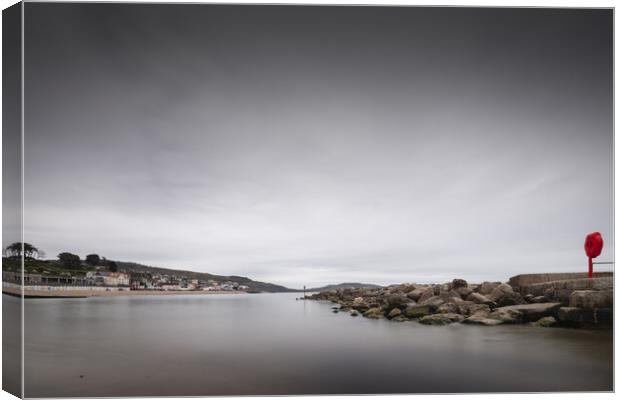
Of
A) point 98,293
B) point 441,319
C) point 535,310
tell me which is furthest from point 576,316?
point 98,293

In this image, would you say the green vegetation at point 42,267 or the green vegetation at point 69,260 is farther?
the green vegetation at point 69,260

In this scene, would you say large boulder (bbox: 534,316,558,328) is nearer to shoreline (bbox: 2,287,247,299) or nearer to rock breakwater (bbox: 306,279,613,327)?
rock breakwater (bbox: 306,279,613,327)

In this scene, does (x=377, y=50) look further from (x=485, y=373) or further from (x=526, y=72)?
(x=485, y=373)

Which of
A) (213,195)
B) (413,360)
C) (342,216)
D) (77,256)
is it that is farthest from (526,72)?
(77,256)

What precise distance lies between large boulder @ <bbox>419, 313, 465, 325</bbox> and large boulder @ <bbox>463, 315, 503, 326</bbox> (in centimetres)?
8

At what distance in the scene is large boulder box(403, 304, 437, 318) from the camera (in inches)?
175

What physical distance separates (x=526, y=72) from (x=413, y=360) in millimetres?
2770

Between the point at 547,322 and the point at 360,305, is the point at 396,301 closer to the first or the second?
the point at 360,305

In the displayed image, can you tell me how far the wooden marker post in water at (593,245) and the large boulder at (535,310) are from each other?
1.66ft

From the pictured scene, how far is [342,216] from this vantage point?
432 centimetres

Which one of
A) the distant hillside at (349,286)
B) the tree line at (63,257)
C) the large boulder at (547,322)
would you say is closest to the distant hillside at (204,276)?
the tree line at (63,257)

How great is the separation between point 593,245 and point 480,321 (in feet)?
4.02

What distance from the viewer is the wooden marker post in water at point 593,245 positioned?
13.6 feet

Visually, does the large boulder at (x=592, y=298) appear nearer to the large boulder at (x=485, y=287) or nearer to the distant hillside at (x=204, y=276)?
the large boulder at (x=485, y=287)
